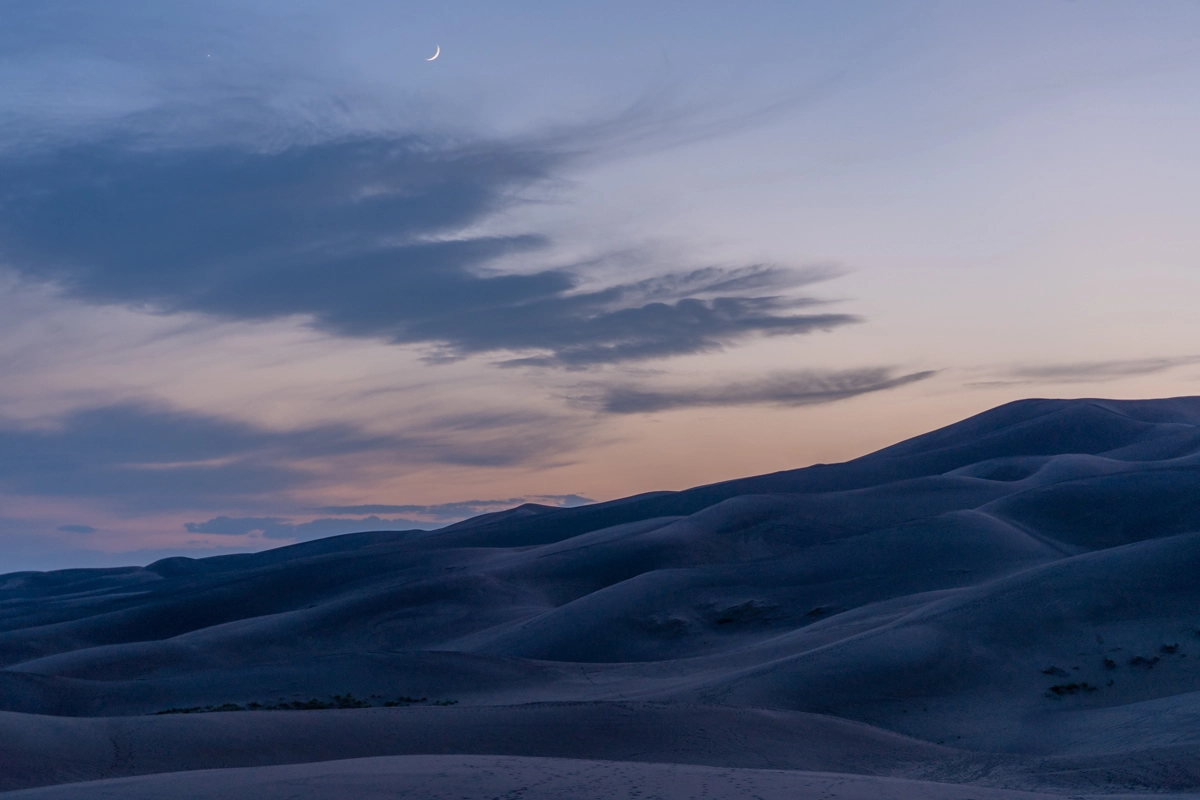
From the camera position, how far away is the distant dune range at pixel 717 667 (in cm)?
1262

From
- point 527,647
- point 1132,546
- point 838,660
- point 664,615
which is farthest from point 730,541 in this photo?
point 838,660

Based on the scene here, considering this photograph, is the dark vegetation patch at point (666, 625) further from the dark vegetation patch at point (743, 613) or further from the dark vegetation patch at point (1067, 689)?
the dark vegetation patch at point (1067, 689)

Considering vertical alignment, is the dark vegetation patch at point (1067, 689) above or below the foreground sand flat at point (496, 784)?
below

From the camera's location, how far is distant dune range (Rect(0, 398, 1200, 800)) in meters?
12.6

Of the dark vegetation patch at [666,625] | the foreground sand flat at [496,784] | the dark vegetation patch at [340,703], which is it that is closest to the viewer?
the foreground sand flat at [496,784]

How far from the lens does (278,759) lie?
13.2 metres

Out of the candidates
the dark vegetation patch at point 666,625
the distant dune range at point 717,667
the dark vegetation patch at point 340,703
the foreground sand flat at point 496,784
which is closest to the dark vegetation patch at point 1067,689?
Answer: the distant dune range at point 717,667

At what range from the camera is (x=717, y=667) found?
23.9 meters

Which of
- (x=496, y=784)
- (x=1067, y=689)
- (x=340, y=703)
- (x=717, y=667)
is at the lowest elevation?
(x=1067, y=689)

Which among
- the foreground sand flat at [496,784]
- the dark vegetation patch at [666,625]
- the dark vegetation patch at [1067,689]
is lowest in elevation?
the dark vegetation patch at [1067,689]

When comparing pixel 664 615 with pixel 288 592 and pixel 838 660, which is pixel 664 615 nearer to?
pixel 838 660

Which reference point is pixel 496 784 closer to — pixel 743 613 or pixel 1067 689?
pixel 1067 689

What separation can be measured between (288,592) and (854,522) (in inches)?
1215

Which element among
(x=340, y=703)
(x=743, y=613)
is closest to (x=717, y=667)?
(x=340, y=703)
